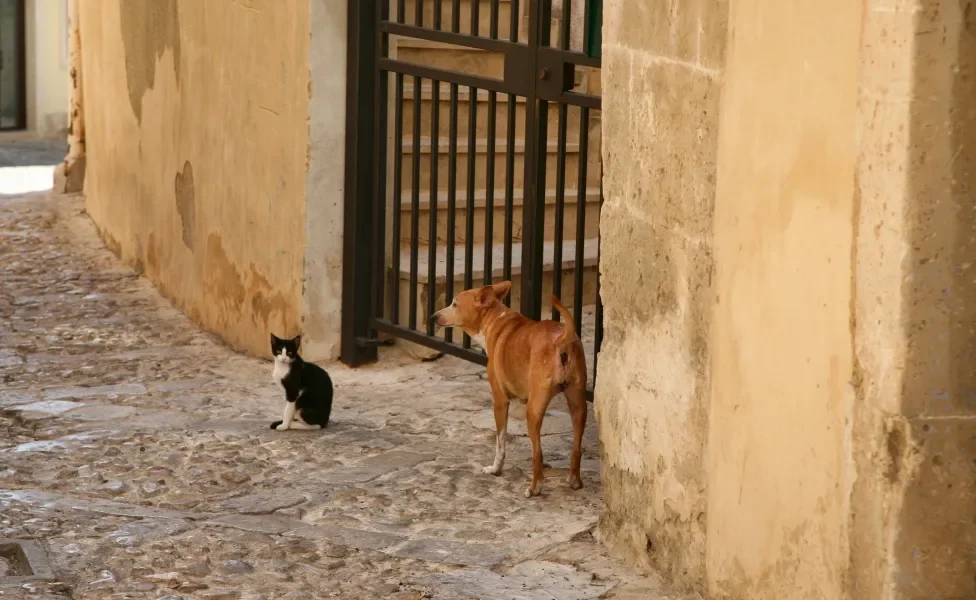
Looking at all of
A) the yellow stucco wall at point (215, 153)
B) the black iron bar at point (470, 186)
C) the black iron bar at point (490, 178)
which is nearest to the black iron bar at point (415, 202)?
the black iron bar at point (470, 186)

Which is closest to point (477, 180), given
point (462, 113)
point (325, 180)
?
point (462, 113)

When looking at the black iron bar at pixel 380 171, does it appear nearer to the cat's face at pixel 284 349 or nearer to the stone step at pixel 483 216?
the stone step at pixel 483 216

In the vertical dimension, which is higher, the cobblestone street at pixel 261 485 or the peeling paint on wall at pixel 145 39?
the peeling paint on wall at pixel 145 39

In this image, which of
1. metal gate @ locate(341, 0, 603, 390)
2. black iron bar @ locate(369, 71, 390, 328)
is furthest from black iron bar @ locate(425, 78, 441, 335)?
black iron bar @ locate(369, 71, 390, 328)

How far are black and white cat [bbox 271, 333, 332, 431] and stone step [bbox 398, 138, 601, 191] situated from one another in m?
1.46

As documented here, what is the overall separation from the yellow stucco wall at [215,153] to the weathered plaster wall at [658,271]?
2899 millimetres


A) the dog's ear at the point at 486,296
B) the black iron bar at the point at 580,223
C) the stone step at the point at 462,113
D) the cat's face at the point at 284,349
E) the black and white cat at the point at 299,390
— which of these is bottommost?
the black and white cat at the point at 299,390

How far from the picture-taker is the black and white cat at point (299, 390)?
6.34 meters

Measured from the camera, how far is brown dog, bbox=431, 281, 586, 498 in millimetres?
5332

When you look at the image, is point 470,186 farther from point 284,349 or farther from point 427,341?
point 284,349

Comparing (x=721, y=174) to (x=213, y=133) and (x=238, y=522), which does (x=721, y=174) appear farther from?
(x=213, y=133)

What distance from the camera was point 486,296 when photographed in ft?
19.3

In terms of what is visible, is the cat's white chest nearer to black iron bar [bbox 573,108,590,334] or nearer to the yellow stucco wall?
the yellow stucco wall

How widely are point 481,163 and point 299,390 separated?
8.19ft
